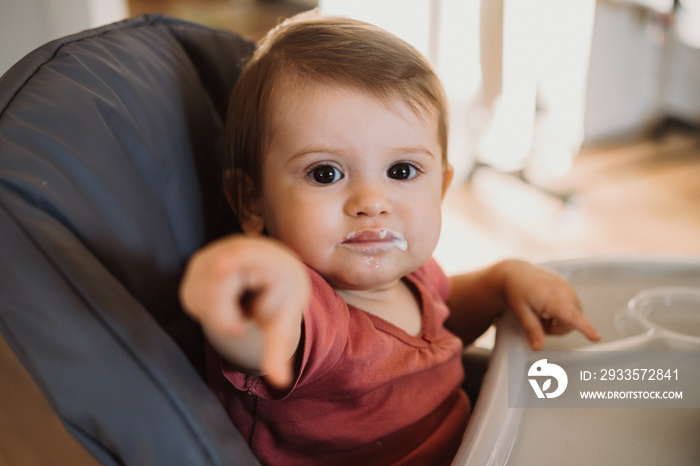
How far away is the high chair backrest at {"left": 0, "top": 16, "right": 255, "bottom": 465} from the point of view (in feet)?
1.58

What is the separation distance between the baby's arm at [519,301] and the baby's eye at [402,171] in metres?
0.24

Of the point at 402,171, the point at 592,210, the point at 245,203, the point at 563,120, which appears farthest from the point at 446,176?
the point at 563,120

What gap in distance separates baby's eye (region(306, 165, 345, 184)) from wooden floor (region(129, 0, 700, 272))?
149 cm

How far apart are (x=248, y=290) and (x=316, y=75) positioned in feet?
1.08

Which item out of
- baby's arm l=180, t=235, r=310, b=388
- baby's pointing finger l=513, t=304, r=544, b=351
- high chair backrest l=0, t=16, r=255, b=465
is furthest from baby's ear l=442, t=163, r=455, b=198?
baby's arm l=180, t=235, r=310, b=388

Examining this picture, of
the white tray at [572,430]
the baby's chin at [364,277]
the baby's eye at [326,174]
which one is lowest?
the white tray at [572,430]

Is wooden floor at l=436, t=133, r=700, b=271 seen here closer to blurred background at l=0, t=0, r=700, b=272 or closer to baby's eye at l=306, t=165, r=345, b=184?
blurred background at l=0, t=0, r=700, b=272

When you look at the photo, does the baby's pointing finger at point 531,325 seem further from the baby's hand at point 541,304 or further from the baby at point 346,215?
the baby at point 346,215

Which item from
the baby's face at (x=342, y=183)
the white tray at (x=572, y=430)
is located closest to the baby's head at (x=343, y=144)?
the baby's face at (x=342, y=183)

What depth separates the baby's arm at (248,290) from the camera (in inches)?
Answer: 14.7

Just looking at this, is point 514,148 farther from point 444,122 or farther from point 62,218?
point 62,218

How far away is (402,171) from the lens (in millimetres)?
712

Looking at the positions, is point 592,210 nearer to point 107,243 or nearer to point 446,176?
point 446,176

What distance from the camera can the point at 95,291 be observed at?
0.50m
